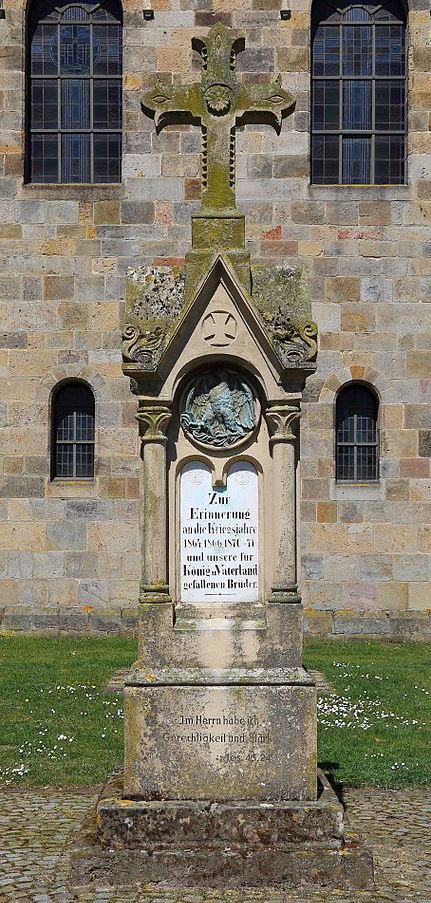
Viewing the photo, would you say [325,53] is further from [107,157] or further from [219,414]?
[219,414]

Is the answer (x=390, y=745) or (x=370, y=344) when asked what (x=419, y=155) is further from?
(x=390, y=745)

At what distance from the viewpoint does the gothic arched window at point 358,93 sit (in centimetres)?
1808

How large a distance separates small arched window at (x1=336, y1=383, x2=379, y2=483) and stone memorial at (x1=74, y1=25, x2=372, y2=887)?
9.90 meters

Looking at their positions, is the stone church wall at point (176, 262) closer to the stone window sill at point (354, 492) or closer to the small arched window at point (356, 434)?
the stone window sill at point (354, 492)

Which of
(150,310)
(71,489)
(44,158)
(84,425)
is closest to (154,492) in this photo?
(150,310)

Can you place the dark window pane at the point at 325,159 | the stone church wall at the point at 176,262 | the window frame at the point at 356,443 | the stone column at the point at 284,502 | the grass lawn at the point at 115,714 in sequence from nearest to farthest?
the stone column at the point at 284,502
the grass lawn at the point at 115,714
the stone church wall at the point at 176,262
the window frame at the point at 356,443
the dark window pane at the point at 325,159

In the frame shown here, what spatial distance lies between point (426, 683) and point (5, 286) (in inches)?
310

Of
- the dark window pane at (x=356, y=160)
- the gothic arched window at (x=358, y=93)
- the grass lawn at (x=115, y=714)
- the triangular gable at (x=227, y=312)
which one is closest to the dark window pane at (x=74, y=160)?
the gothic arched window at (x=358, y=93)

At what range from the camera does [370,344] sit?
57.8 ft

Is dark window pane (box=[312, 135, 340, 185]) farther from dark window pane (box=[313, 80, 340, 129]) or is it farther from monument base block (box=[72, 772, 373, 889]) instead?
monument base block (box=[72, 772, 373, 889])

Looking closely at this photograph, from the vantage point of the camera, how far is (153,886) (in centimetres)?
703

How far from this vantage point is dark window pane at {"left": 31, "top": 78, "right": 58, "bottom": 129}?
59.6 ft

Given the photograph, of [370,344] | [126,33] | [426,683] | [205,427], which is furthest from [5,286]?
[205,427]

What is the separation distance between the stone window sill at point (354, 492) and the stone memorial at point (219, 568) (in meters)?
9.74
